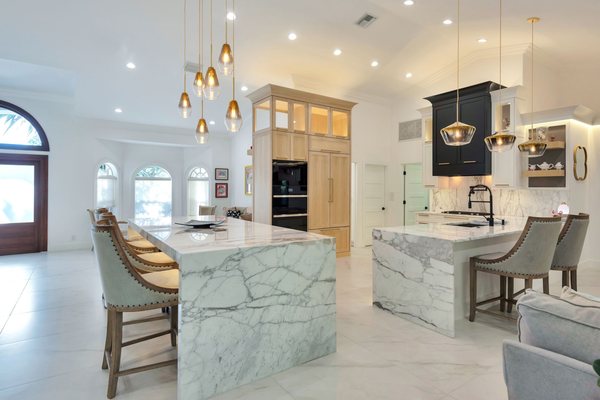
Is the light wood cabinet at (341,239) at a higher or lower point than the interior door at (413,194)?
lower

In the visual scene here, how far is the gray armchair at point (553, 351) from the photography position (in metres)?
1.17

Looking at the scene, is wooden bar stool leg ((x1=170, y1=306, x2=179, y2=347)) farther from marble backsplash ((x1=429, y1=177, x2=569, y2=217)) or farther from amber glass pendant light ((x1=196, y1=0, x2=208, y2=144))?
marble backsplash ((x1=429, y1=177, x2=569, y2=217))

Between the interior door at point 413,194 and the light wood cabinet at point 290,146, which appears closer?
the light wood cabinet at point 290,146

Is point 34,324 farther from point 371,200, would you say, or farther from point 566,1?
point 566,1

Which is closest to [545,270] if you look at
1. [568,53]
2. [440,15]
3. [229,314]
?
[229,314]

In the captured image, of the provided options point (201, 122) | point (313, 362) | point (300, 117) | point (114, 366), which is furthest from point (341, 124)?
point (114, 366)

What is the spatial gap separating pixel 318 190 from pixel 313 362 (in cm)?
390

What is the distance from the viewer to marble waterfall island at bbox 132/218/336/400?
2.04m

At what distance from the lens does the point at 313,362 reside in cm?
253

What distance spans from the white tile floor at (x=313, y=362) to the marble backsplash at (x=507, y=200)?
3194 mm

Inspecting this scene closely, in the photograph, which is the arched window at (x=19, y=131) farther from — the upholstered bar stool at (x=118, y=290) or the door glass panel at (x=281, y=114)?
the upholstered bar stool at (x=118, y=290)

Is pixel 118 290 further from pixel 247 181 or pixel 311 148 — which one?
pixel 247 181

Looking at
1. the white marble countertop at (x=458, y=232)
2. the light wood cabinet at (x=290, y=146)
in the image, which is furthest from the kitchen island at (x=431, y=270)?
the light wood cabinet at (x=290, y=146)

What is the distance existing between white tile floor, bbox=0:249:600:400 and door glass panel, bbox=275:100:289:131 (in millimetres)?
3063
